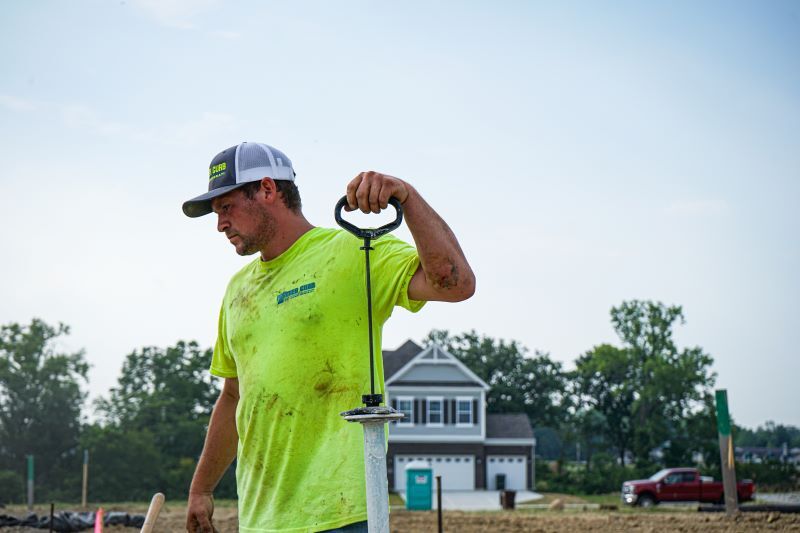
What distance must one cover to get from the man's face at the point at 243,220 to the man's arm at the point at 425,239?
2.03ft

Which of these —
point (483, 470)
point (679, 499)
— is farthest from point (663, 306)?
point (679, 499)

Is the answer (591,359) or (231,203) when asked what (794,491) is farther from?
(231,203)

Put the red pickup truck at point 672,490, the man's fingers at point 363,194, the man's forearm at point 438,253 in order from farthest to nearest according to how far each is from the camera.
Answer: the red pickup truck at point 672,490, the man's forearm at point 438,253, the man's fingers at point 363,194

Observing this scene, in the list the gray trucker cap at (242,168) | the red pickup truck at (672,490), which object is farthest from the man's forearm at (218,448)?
the red pickup truck at (672,490)

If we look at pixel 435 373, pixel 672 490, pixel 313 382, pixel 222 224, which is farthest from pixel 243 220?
pixel 435 373

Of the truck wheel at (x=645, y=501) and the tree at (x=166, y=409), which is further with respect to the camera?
the tree at (x=166, y=409)

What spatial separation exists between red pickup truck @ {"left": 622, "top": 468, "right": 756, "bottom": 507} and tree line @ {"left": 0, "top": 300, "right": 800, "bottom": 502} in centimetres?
1286

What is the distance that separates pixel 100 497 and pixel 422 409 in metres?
14.6

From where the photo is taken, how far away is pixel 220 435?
3.52 meters

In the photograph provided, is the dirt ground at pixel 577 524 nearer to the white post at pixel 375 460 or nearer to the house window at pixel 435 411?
the white post at pixel 375 460

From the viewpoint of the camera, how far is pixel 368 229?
93.4 inches

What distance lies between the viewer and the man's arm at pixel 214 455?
3.44 meters

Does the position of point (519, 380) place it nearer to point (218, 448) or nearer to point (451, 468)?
point (451, 468)

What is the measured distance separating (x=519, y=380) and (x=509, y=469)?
20598 mm
